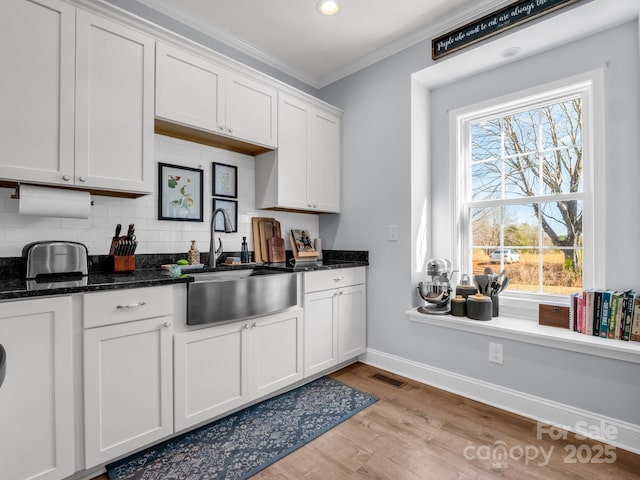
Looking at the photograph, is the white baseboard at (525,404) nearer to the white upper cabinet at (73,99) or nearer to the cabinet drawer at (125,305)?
the cabinet drawer at (125,305)

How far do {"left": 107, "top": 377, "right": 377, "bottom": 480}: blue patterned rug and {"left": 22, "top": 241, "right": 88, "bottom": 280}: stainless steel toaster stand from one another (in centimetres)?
102

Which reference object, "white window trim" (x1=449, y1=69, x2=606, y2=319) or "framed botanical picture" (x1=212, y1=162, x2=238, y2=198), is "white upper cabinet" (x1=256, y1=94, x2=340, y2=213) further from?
"white window trim" (x1=449, y1=69, x2=606, y2=319)

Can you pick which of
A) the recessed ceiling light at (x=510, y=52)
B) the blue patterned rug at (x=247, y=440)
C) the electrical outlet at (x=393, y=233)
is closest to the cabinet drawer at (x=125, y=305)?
the blue patterned rug at (x=247, y=440)

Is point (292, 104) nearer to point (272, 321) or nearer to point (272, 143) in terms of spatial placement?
point (272, 143)

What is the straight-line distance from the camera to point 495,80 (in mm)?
2592

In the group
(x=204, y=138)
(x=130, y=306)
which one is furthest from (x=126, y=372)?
(x=204, y=138)

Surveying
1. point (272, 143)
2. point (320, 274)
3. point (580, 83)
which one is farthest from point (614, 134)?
point (272, 143)

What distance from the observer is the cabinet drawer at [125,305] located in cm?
150

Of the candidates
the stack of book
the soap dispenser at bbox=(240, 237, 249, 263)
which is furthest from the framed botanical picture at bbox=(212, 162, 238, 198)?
the stack of book

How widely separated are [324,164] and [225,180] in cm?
90

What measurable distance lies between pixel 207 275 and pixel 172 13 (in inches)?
71.9

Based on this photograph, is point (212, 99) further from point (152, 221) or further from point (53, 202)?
point (53, 202)

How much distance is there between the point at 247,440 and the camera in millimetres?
1846

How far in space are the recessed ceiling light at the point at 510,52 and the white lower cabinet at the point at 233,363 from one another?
233 cm
